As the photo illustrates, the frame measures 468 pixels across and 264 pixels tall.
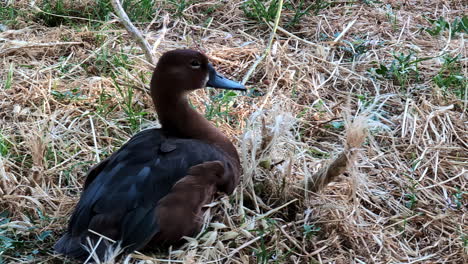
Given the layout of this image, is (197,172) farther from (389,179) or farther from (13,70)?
(13,70)

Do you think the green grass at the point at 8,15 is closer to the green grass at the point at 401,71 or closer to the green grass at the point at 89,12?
the green grass at the point at 89,12

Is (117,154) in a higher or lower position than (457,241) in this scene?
higher

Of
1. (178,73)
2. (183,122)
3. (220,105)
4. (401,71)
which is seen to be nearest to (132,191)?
(183,122)

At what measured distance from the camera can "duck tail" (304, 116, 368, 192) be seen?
2.44 meters

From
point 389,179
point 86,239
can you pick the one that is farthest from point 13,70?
point 389,179

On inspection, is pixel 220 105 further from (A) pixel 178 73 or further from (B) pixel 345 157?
(B) pixel 345 157

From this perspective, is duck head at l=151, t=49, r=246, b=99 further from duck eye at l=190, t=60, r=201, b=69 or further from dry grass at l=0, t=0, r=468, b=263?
dry grass at l=0, t=0, r=468, b=263

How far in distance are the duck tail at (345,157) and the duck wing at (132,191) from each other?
0.40 m

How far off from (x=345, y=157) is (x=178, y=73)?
2.79 feet

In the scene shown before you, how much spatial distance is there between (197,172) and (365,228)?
80 cm

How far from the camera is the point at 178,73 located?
112 inches

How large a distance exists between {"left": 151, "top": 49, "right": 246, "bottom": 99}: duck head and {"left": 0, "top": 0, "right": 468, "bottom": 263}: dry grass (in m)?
0.34

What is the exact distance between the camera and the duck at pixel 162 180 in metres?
2.49

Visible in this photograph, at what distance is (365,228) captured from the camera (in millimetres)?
2791
